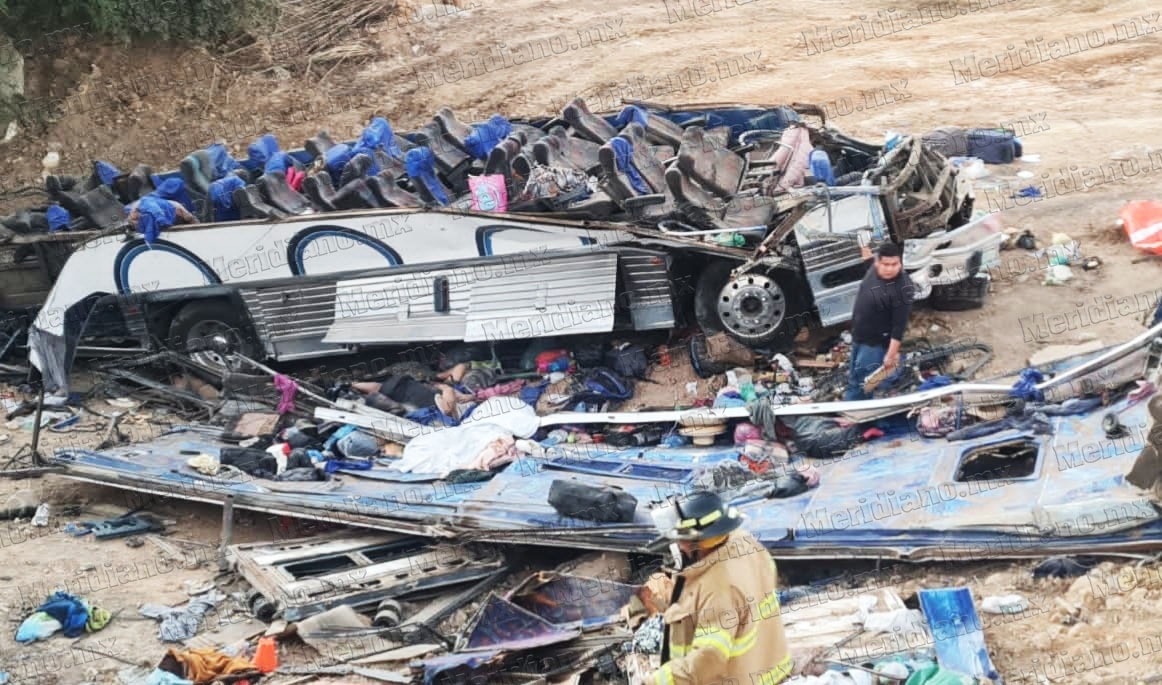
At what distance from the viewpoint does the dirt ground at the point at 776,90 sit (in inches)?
488

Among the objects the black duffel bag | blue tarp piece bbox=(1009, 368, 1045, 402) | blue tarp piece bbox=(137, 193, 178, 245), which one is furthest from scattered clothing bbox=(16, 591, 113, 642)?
blue tarp piece bbox=(1009, 368, 1045, 402)

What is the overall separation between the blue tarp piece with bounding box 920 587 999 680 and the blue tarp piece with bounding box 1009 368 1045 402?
2193 mm

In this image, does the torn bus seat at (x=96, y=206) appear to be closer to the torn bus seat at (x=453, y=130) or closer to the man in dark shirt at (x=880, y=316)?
the torn bus seat at (x=453, y=130)

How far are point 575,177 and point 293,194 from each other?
2.65 m

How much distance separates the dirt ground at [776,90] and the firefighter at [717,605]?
6.38 m

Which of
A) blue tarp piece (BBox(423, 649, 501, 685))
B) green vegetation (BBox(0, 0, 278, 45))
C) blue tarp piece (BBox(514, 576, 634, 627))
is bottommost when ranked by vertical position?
blue tarp piece (BBox(514, 576, 634, 627))

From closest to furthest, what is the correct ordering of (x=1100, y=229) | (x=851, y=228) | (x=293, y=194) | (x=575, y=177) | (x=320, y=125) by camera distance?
(x=851, y=228)
(x=575, y=177)
(x=293, y=194)
(x=1100, y=229)
(x=320, y=125)

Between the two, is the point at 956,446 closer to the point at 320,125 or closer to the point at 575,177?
the point at 575,177

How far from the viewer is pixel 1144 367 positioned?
8219 mm

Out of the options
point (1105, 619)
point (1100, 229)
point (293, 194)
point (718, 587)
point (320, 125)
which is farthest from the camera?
point (320, 125)

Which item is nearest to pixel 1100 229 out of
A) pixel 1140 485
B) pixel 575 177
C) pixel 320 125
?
pixel 575 177

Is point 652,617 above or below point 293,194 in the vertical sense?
below

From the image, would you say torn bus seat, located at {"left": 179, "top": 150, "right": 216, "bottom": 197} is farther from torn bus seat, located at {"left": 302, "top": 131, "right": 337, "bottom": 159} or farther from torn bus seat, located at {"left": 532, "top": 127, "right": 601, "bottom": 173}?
torn bus seat, located at {"left": 532, "top": 127, "right": 601, "bottom": 173}

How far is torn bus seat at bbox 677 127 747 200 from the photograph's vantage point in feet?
37.5
